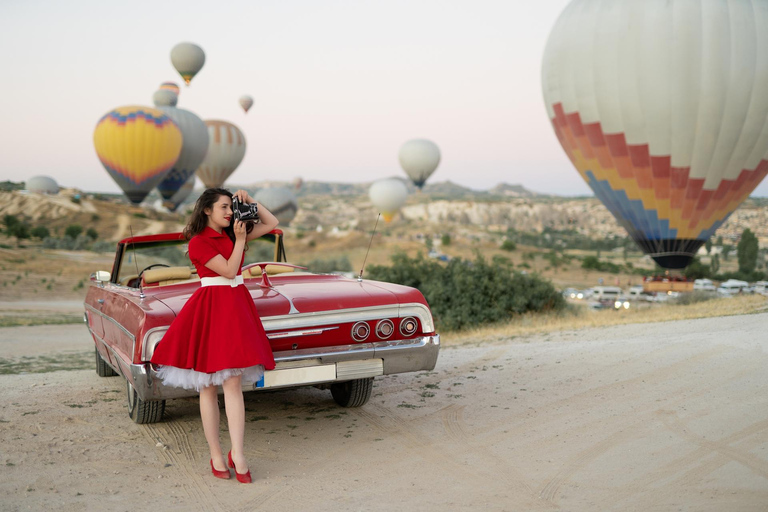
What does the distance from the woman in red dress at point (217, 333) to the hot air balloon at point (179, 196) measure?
53.4 metres

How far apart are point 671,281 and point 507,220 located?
10039 cm

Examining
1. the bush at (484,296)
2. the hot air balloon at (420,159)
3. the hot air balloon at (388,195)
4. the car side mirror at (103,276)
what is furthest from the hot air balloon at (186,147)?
the car side mirror at (103,276)

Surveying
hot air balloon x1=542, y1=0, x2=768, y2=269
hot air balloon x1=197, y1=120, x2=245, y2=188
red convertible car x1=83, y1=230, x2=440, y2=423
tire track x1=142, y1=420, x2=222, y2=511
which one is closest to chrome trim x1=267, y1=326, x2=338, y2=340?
red convertible car x1=83, y1=230, x2=440, y2=423

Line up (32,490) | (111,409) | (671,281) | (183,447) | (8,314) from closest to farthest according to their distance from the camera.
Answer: (32,490) < (183,447) < (111,409) < (8,314) < (671,281)

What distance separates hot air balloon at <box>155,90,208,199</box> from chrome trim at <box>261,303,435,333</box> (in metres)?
45.5

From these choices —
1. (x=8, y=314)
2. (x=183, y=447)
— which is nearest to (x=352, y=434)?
(x=183, y=447)

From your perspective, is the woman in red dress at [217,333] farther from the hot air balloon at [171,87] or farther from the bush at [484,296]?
the hot air balloon at [171,87]

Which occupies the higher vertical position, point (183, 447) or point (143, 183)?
point (143, 183)

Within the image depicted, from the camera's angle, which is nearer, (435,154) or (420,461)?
(420,461)

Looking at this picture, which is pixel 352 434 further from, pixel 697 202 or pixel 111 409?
pixel 697 202

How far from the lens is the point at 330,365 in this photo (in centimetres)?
490

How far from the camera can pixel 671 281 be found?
119 feet

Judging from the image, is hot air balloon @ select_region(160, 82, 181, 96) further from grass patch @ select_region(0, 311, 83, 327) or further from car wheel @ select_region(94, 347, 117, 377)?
car wheel @ select_region(94, 347, 117, 377)

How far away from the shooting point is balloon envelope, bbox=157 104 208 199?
49.1 metres
